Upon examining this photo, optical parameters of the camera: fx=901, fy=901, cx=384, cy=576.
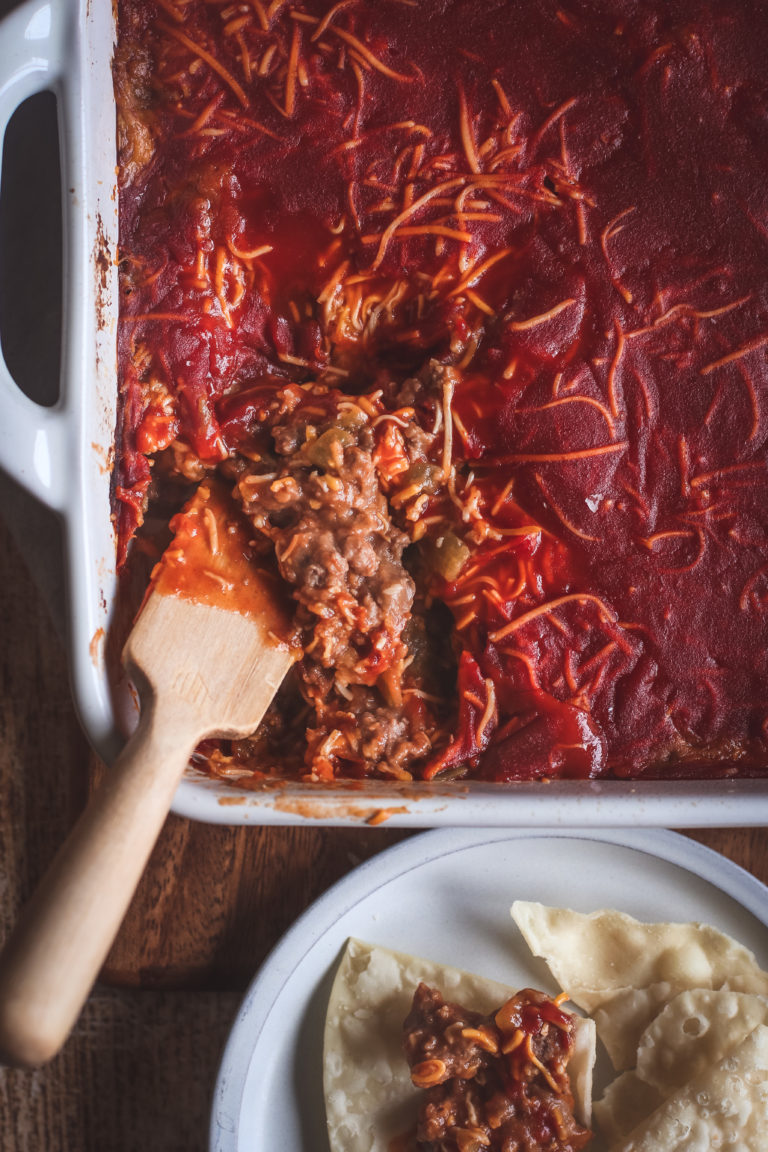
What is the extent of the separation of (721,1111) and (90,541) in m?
1.82

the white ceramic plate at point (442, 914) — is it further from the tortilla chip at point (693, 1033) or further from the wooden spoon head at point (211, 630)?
the wooden spoon head at point (211, 630)

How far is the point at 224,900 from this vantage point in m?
2.15

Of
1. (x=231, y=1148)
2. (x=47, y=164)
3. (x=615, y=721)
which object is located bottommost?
(x=231, y=1148)

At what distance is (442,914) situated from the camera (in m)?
2.13

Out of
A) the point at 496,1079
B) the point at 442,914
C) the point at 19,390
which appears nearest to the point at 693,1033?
the point at 496,1079

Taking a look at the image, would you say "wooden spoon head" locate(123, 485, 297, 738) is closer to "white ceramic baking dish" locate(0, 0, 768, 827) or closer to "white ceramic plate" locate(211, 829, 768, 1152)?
"white ceramic baking dish" locate(0, 0, 768, 827)

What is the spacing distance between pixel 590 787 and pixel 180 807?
0.78m

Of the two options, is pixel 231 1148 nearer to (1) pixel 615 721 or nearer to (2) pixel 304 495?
(1) pixel 615 721

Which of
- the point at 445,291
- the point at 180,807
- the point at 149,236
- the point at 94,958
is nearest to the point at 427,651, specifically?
the point at 180,807

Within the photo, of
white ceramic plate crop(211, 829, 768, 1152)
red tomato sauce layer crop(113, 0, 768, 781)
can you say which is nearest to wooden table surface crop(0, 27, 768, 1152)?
white ceramic plate crop(211, 829, 768, 1152)

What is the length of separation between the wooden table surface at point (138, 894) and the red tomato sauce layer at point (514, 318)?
16.4 inches

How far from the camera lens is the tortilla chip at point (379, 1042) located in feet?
6.60

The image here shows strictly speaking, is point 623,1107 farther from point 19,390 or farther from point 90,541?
point 19,390

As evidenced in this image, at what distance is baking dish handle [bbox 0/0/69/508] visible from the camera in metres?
1.58
